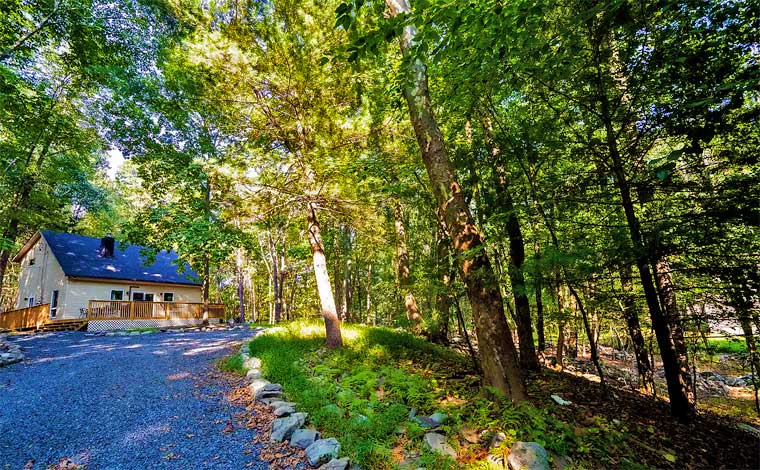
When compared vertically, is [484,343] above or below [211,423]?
above

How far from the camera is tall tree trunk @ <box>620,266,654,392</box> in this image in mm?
4705

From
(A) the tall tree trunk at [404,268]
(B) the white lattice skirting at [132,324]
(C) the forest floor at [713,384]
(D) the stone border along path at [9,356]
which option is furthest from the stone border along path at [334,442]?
(B) the white lattice skirting at [132,324]

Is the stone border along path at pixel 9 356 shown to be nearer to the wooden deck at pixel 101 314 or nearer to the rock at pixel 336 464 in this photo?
the rock at pixel 336 464

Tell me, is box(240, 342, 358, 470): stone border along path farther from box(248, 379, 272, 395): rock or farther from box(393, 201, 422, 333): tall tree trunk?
box(393, 201, 422, 333): tall tree trunk

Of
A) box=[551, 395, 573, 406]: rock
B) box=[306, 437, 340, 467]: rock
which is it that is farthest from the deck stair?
box=[551, 395, 573, 406]: rock


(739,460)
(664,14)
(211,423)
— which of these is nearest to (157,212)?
(211,423)

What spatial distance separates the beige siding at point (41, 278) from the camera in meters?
17.7

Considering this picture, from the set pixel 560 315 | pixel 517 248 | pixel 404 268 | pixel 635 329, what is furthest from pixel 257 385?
pixel 635 329

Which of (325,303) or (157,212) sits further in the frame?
(157,212)

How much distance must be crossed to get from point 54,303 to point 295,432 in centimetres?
2180

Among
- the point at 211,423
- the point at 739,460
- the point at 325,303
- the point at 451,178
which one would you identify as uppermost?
the point at 451,178

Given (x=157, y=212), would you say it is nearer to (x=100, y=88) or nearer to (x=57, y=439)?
(x=57, y=439)

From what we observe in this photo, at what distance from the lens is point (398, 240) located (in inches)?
401

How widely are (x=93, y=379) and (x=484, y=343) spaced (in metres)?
7.24
